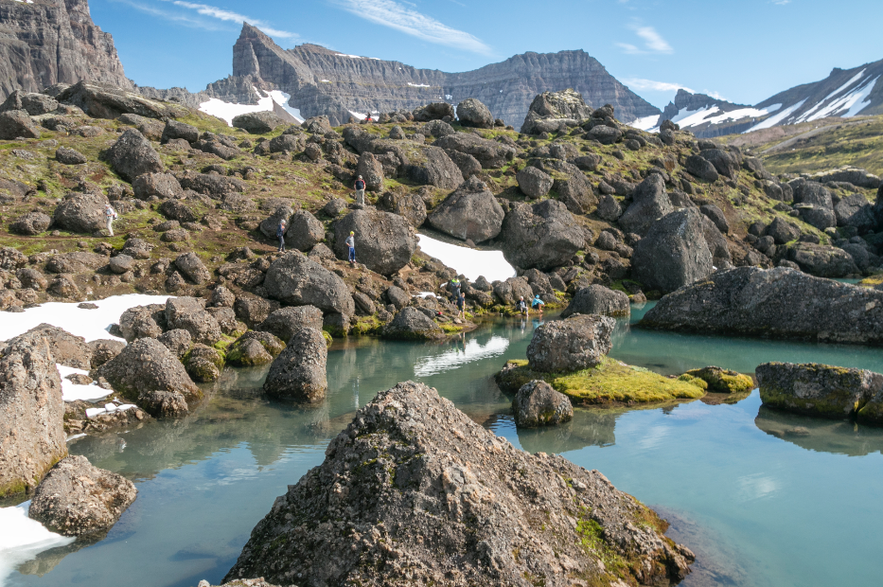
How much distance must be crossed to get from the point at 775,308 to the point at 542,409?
941 inches

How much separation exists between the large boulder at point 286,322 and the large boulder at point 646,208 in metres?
46.5

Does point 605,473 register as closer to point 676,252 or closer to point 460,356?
point 460,356

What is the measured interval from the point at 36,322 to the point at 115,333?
10.1 feet

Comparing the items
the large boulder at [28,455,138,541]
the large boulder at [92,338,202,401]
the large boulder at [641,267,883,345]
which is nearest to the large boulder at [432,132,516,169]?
the large boulder at [641,267,883,345]

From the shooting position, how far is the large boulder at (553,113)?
95.6 meters

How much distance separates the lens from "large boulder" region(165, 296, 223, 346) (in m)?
27.2

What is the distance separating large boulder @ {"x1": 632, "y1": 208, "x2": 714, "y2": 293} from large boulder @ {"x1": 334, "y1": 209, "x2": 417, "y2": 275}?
2395 centimetres

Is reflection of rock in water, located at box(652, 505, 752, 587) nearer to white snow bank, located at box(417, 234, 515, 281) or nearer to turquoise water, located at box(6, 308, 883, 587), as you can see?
turquoise water, located at box(6, 308, 883, 587)

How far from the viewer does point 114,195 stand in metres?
39.8

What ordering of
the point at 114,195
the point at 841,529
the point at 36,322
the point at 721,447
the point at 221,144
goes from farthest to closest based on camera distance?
the point at 221,144 < the point at 114,195 < the point at 36,322 < the point at 721,447 < the point at 841,529

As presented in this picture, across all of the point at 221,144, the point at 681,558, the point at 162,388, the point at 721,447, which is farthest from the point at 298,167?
the point at 681,558

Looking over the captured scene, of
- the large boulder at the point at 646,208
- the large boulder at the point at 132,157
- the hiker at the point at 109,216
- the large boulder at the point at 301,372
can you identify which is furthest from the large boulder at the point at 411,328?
the large boulder at the point at 646,208

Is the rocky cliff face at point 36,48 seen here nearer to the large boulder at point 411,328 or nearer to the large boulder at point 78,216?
the large boulder at point 78,216

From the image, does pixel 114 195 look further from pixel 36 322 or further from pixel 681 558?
pixel 681 558
